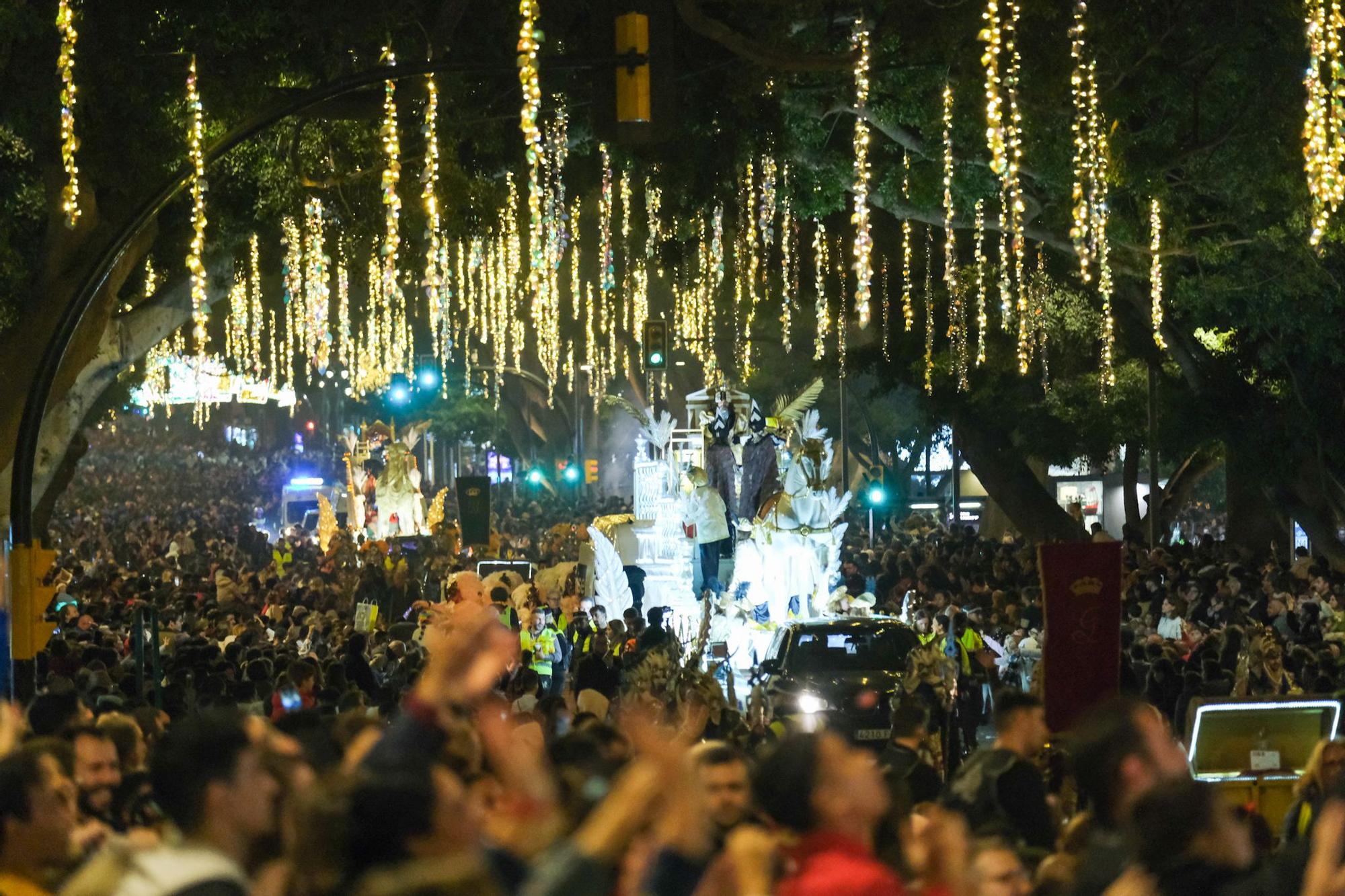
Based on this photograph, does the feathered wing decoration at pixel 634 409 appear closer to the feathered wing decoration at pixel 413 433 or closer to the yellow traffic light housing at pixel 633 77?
the feathered wing decoration at pixel 413 433

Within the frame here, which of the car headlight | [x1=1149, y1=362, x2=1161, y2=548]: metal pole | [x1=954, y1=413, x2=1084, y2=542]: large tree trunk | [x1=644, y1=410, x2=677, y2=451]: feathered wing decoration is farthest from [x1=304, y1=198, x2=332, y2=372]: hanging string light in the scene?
[x1=954, y1=413, x2=1084, y2=542]: large tree trunk

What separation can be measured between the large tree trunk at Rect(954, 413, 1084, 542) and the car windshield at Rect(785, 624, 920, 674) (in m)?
18.3

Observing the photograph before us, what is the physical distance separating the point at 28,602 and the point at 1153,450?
2030 cm

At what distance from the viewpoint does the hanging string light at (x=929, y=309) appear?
104ft

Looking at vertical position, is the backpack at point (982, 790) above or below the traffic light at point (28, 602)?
below

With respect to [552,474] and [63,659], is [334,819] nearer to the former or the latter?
[63,659]

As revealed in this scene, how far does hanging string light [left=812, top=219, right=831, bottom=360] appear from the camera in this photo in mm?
28844

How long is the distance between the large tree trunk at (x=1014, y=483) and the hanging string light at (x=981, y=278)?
9.67 feet

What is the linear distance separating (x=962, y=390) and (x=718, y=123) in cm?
1443

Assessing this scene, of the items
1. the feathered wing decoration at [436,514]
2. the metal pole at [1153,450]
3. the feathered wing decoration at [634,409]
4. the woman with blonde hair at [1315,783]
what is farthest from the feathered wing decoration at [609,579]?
the woman with blonde hair at [1315,783]

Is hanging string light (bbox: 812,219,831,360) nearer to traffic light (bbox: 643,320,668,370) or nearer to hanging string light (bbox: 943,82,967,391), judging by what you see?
hanging string light (bbox: 943,82,967,391)

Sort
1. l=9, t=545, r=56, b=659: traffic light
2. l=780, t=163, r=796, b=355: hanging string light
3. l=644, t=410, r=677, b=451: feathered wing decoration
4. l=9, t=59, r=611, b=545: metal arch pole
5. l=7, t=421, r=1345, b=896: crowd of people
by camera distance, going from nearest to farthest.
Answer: l=7, t=421, r=1345, b=896: crowd of people
l=9, t=545, r=56, b=659: traffic light
l=9, t=59, r=611, b=545: metal arch pole
l=780, t=163, r=796, b=355: hanging string light
l=644, t=410, r=677, b=451: feathered wing decoration

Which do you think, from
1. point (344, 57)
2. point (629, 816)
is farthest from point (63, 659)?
point (629, 816)

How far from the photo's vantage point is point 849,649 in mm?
17672
